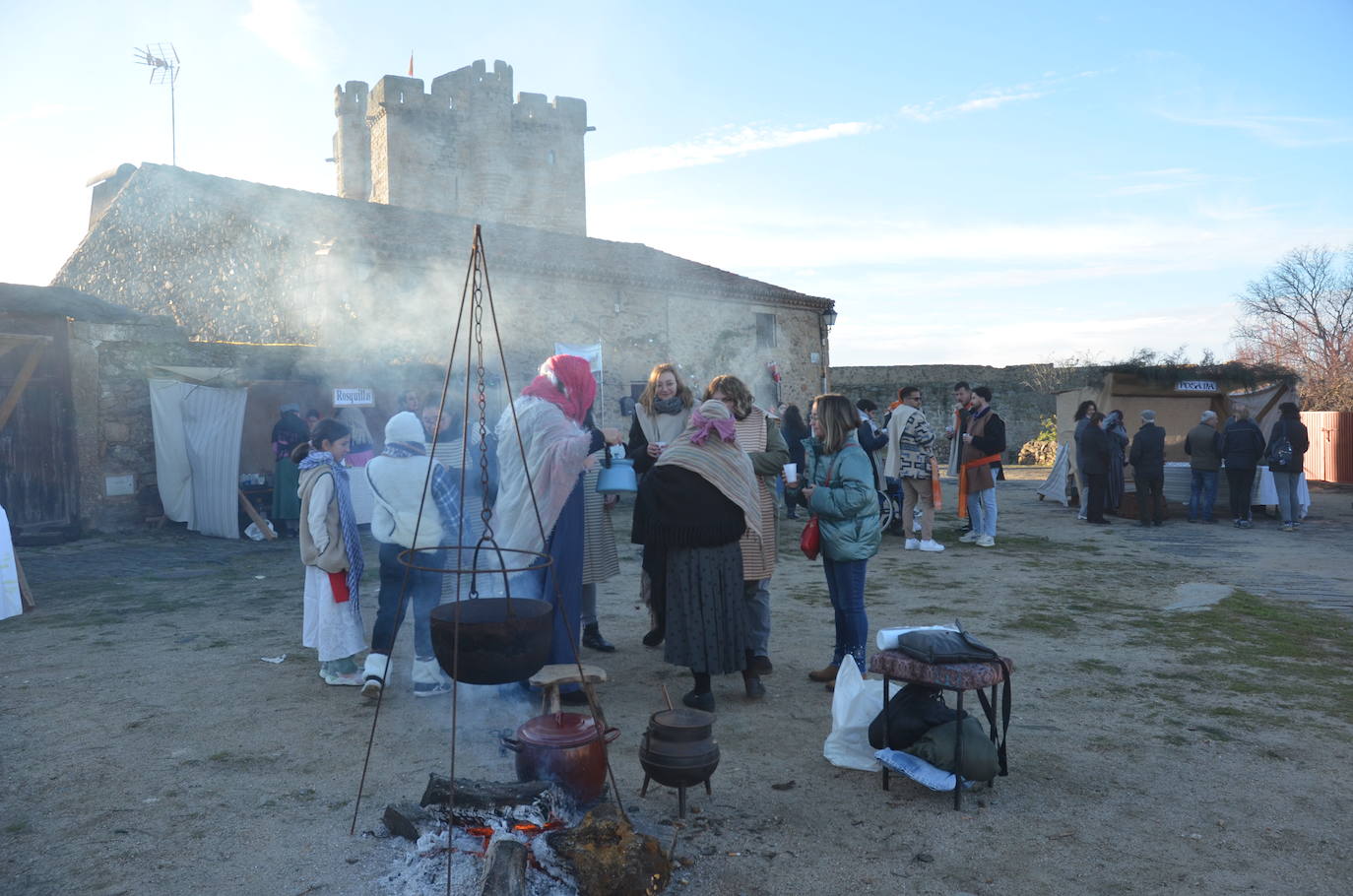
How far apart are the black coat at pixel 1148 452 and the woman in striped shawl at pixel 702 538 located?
28.2 ft

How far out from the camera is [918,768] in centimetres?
330

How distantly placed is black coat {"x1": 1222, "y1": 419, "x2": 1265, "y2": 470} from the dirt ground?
Result: 4240mm

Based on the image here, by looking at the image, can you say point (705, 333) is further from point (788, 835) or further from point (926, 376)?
point (788, 835)

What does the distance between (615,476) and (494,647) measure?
5.52 ft

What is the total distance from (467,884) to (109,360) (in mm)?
10723

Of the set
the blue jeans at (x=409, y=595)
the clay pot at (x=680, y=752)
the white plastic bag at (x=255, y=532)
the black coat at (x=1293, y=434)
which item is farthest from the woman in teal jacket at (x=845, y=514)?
the black coat at (x=1293, y=434)

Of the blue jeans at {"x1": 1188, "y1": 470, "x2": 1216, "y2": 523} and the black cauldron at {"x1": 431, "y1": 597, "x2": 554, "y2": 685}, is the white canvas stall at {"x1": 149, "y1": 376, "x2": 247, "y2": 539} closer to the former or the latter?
the black cauldron at {"x1": 431, "y1": 597, "x2": 554, "y2": 685}

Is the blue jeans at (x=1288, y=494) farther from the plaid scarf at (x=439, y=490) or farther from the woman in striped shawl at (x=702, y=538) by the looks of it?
the plaid scarf at (x=439, y=490)

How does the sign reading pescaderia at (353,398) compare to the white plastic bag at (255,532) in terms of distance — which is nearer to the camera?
the white plastic bag at (255,532)

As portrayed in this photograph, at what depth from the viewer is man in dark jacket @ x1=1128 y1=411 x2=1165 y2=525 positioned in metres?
10.7

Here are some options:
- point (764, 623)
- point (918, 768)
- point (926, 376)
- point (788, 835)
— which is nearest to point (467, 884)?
point (788, 835)

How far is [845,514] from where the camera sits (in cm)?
429

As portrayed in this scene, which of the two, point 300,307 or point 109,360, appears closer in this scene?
point 109,360

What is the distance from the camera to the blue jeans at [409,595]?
452cm
